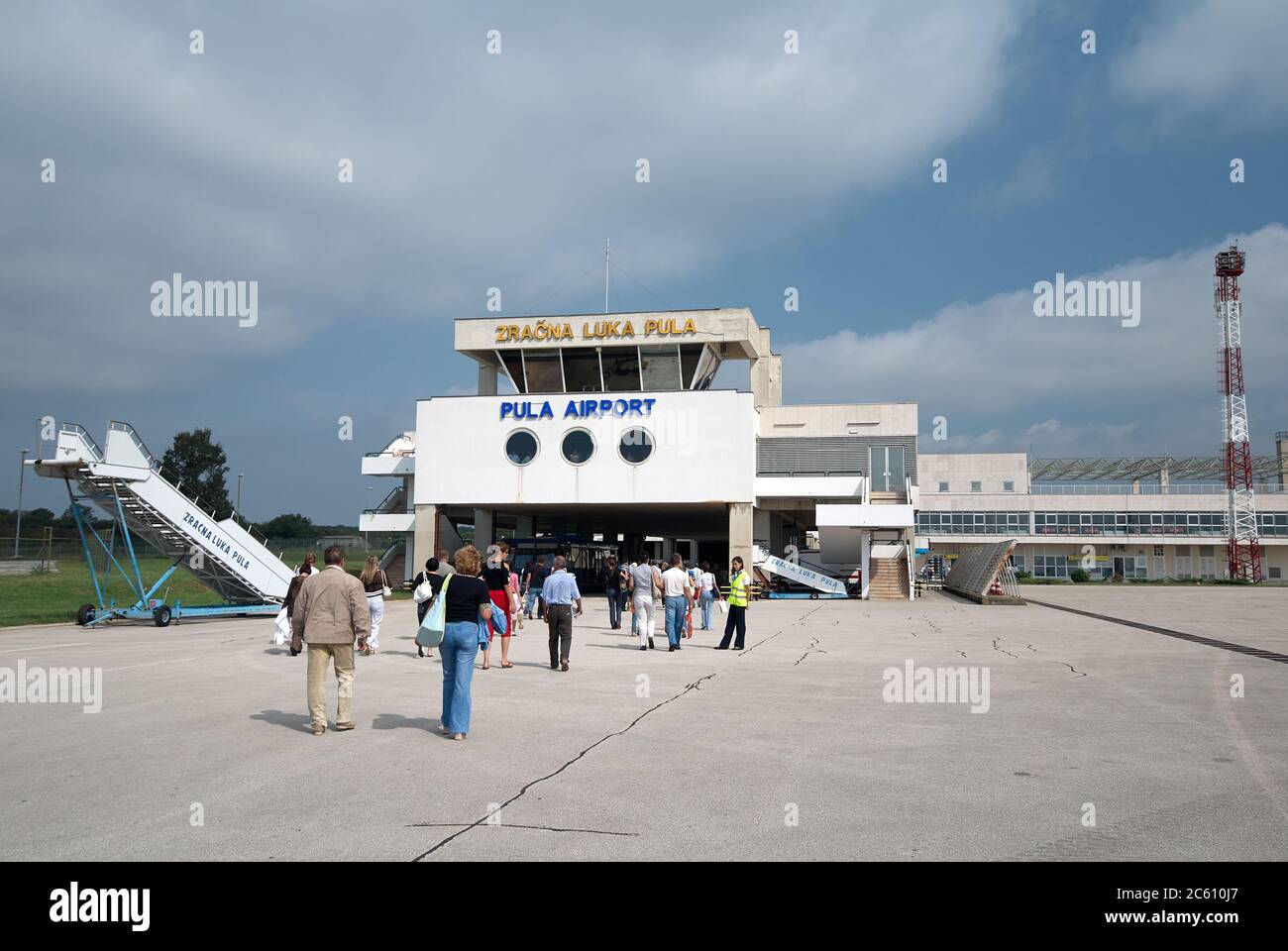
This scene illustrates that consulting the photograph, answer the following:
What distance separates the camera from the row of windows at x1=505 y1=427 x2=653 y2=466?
139ft

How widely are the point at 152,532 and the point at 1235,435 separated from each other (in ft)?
253

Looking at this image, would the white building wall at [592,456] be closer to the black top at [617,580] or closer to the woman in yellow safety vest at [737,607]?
the black top at [617,580]

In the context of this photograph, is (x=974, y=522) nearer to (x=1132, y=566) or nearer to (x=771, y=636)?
(x=1132, y=566)

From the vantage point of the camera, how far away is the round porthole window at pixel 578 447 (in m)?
42.8

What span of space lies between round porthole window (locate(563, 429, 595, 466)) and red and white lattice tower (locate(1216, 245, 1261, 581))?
56.6 m

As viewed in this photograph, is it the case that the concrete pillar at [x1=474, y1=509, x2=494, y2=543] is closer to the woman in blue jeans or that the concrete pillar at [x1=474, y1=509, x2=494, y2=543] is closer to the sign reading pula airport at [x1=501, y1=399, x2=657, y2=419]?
the sign reading pula airport at [x1=501, y1=399, x2=657, y2=419]

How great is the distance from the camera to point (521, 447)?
143ft

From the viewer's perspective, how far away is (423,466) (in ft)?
146

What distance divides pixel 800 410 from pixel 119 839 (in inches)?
1965

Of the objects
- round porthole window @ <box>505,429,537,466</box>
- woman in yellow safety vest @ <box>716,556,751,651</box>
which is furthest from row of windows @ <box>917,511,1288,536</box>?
woman in yellow safety vest @ <box>716,556,751,651</box>

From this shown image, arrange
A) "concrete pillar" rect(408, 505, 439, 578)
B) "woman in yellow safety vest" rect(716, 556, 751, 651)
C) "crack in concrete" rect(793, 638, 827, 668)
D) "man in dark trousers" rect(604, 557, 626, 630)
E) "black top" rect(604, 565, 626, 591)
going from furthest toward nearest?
"concrete pillar" rect(408, 505, 439, 578), "man in dark trousers" rect(604, 557, 626, 630), "black top" rect(604, 565, 626, 591), "woman in yellow safety vest" rect(716, 556, 751, 651), "crack in concrete" rect(793, 638, 827, 668)

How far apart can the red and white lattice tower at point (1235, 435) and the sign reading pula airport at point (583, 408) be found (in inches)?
2176

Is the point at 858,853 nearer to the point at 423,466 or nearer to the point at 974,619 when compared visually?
the point at 974,619
